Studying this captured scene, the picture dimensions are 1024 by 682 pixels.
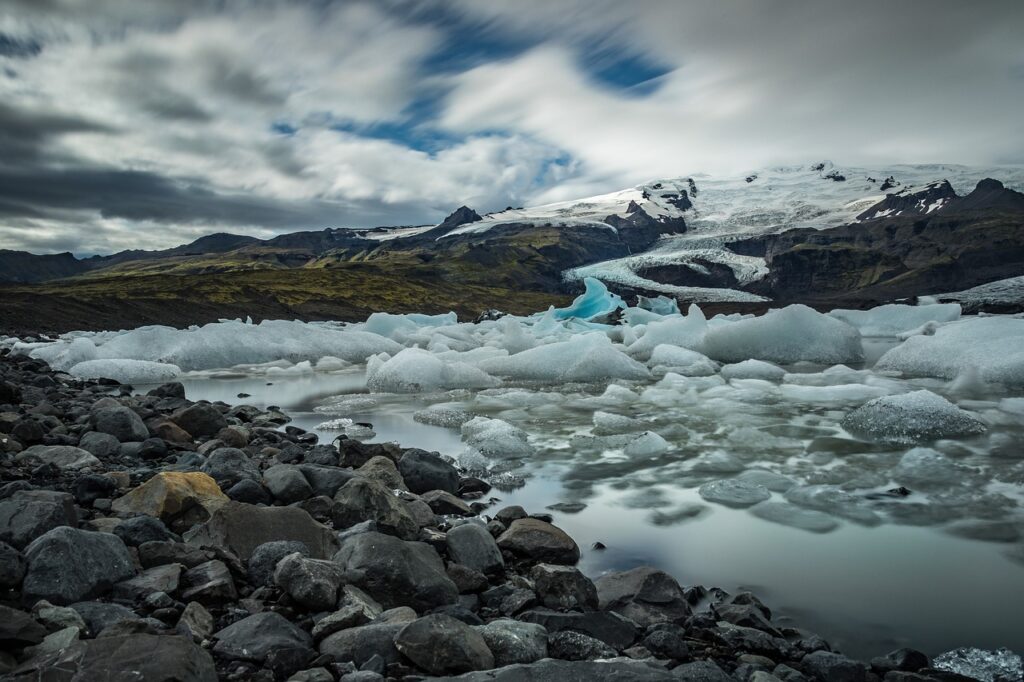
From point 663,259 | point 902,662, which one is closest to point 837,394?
point 902,662

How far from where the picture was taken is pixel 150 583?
92.3 inches

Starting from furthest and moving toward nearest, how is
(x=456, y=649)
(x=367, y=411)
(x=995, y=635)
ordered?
(x=367, y=411) → (x=995, y=635) → (x=456, y=649)

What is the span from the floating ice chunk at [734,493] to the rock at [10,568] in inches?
149

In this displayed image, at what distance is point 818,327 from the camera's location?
526 inches

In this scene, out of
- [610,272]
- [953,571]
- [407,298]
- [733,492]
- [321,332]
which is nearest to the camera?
[953,571]

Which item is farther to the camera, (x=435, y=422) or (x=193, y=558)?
(x=435, y=422)

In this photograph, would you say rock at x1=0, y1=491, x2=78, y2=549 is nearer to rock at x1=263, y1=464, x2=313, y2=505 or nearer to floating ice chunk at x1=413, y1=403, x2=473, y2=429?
rock at x1=263, y1=464, x2=313, y2=505

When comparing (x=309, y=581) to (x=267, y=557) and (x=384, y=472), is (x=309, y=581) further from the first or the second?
(x=384, y=472)

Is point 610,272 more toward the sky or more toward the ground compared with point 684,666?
more toward the sky

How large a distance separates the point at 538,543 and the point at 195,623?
1669 mm

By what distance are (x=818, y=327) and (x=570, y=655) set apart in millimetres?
12839

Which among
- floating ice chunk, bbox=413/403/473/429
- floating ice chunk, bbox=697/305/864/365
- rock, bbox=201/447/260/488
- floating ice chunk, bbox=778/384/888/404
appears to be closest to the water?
floating ice chunk, bbox=413/403/473/429

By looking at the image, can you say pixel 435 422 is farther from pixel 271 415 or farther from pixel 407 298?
pixel 407 298

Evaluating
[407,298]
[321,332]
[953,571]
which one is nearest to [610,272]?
[407,298]
